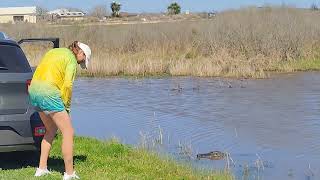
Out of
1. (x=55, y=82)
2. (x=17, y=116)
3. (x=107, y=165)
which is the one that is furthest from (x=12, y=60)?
(x=107, y=165)

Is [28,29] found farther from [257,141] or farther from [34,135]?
[34,135]

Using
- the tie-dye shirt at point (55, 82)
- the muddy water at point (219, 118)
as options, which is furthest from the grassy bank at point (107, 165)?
the muddy water at point (219, 118)

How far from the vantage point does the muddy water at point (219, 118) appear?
1169 centimetres

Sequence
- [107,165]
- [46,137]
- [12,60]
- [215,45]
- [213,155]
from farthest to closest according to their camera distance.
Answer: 1. [215,45]
2. [213,155]
3. [107,165]
4. [12,60]
5. [46,137]

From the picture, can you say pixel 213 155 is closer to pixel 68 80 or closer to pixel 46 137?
pixel 46 137

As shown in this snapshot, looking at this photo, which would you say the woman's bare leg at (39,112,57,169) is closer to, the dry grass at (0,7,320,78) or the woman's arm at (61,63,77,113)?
the woman's arm at (61,63,77,113)

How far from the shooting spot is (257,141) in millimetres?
13555

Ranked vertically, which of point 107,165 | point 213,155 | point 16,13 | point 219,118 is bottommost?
point 16,13

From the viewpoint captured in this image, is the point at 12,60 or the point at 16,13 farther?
the point at 16,13

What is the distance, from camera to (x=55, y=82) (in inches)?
290

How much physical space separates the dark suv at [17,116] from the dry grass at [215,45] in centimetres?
2147

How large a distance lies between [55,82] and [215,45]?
27990mm

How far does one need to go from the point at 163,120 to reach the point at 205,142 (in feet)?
11.7

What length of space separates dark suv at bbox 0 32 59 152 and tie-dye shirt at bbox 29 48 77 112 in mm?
774
